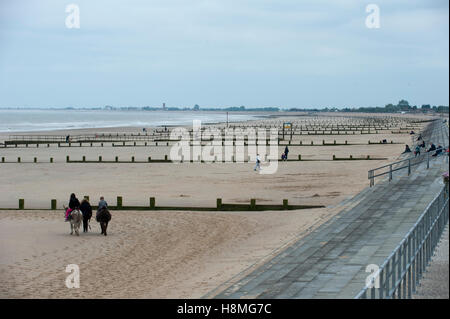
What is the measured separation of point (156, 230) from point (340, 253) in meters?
8.13

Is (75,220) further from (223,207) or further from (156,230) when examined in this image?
(223,207)

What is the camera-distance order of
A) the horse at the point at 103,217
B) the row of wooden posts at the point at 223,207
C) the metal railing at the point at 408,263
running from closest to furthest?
the metal railing at the point at 408,263
the horse at the point at 103,217
the row of wooden posts at the point at 223,207

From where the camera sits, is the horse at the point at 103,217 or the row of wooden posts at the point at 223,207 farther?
the row of wooden posts at the point at 223,207

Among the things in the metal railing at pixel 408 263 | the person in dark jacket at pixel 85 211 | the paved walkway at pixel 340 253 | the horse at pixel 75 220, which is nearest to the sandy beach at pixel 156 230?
the horse at pixel 75 220

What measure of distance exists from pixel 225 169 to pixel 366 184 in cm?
1412

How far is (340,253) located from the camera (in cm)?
1570

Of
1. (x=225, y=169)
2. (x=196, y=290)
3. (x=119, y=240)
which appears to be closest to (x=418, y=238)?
(x=196, y=290)

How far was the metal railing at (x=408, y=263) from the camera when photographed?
371 inches

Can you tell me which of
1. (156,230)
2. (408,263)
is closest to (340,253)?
(408,263)

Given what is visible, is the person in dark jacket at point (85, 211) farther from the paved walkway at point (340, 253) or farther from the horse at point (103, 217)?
the paved walkway at point (340, 253)

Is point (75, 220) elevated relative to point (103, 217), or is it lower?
lower

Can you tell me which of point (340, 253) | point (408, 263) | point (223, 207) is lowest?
point (223, 207)

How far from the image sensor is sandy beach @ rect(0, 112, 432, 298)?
15.0m

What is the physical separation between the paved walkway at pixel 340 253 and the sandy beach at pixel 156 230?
0.85m
